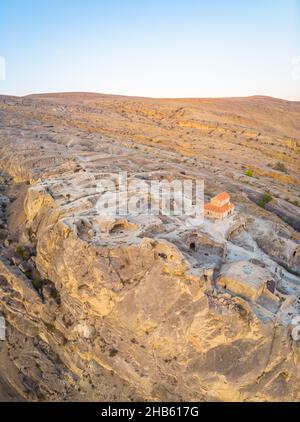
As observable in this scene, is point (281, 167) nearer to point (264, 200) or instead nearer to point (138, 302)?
point (264, 200)

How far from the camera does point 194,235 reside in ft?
83.4

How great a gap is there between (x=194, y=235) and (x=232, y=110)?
237ft

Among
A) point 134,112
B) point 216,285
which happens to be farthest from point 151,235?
point 134,112

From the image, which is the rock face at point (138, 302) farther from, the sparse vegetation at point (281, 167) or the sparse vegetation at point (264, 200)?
the sparse vegetation at point (281, 167)

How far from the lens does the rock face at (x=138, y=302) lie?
19.9 meters

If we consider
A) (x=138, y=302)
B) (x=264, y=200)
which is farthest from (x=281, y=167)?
(x=138, y=302)

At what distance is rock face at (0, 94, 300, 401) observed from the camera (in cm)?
1991

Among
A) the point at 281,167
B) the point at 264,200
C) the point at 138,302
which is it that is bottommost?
the point at 138,302

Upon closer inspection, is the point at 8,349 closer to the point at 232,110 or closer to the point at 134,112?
the point at 134,112

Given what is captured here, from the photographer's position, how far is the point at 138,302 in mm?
21281

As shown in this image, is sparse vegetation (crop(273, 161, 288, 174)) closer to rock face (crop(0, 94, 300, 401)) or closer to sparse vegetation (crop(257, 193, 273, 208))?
sparse vegetation (crop(257, 193, 273, 208))

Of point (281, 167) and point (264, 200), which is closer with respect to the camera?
point (264, 200)

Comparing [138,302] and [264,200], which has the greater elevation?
[264,200]

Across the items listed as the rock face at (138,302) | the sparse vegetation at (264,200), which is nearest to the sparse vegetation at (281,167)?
the sparse vegetation at (264,200)
